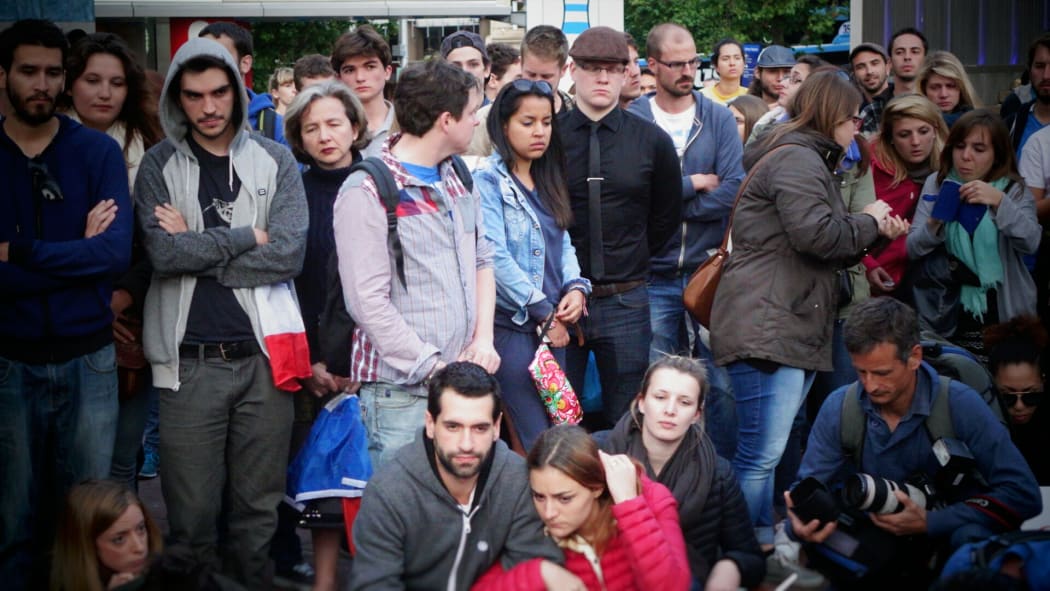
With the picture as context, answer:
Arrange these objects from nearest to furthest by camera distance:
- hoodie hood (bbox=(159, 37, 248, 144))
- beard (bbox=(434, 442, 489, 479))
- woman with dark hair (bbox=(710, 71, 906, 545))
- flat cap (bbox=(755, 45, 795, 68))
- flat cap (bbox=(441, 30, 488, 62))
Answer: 1. beard (bbox=(434, 442, 489, 479))
2. hoodie hood (bbox=(159, 37, 248, 144))
3. woman with dark hair (bbox=(710, 71, 906, 545))
4. flat cap (bbox=(441, 30, 488, 62))
5. flat cap (bbox=(755, 45, 795, 68))

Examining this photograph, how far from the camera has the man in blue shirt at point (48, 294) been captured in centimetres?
444

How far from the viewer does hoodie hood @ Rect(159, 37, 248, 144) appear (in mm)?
4762

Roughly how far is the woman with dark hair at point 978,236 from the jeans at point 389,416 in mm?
2709

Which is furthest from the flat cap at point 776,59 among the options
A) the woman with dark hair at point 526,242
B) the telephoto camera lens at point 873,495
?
the telephoto camera lens at point 873,495

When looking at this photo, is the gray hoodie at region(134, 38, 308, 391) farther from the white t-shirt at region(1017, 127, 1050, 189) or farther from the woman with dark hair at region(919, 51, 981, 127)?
the woman with dark hair at region(919, 51, 981, 127)

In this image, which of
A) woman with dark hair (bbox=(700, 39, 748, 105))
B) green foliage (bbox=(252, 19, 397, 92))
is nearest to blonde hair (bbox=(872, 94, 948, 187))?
woman with dark hair (bbox=(700, 39, 748, 105))

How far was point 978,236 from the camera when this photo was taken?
19.7 ft

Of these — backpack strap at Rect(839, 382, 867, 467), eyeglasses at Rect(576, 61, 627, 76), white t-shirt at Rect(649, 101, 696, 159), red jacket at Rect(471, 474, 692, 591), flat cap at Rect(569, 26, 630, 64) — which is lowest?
red jacket at Rect(471, 474, 692, 591)

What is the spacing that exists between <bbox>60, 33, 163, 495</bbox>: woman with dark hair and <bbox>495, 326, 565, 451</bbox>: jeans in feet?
4.57

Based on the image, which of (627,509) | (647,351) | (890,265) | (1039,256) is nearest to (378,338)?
(627,509)

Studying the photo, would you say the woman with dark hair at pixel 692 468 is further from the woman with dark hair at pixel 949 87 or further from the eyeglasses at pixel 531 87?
the woman with dark hair at pixel 949 87

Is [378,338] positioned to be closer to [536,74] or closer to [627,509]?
[627,509]

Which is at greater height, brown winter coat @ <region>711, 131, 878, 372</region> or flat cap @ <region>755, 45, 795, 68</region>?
flat cap @ <region>755, 45, 795, 68</region>

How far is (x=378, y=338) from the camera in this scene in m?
4.51
